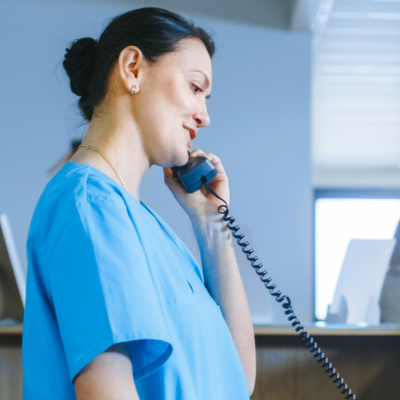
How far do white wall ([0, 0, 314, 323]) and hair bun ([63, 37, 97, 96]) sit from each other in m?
2.22

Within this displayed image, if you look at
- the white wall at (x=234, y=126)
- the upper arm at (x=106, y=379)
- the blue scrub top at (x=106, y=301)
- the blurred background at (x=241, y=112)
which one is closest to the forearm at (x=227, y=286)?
the blue scrub top at (x=106, y=301)

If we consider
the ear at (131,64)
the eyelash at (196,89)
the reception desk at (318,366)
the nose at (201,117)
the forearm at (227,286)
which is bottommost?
the reception desk at (318,366)

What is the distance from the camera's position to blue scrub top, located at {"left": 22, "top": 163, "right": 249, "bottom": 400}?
21.9 inches

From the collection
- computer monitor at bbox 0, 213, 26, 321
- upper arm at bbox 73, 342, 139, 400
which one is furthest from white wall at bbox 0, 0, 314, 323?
upper arm at bbox 73, 342, 139, 400

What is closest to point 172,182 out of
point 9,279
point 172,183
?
point 172,183

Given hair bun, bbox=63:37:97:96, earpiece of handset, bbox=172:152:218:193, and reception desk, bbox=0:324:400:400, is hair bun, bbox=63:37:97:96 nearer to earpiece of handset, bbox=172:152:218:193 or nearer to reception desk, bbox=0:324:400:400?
earpiece of handset, bbox=172:152:218:193

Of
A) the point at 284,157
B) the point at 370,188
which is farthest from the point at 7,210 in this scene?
the point at 370,188

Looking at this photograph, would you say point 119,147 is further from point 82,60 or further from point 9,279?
point 9,279

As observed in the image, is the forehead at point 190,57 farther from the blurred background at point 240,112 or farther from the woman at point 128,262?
the blurred background at point 240,112

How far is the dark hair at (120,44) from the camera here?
33.9 inches

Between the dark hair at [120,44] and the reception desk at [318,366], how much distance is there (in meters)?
1.05

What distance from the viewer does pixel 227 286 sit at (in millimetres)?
1046

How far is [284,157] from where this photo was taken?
334cm

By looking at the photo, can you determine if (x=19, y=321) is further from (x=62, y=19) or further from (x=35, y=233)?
(x=62, y=19)
